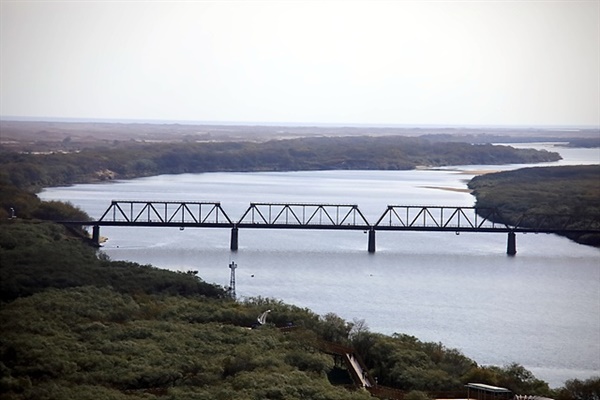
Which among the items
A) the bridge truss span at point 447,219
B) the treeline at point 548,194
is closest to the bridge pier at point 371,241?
the bridge truss span at point 447,219

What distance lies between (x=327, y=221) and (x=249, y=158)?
51.7 m

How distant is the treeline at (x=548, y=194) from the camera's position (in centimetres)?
5138

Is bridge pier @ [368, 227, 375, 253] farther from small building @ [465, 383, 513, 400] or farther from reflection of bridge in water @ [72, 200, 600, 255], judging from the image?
small building @ [465, 383, 513, 400]

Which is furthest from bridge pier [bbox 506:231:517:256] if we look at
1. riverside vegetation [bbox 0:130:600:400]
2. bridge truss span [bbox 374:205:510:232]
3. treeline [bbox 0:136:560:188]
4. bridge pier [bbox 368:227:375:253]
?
treeline [bbox 0:136:560:188]

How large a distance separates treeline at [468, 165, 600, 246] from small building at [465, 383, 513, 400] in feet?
94.0

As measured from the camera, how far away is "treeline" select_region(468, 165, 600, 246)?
2023 inches

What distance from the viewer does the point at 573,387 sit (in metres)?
19.6

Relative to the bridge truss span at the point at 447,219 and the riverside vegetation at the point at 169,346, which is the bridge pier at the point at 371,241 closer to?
the bridge truss span at the point at 447,219

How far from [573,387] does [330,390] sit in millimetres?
4345

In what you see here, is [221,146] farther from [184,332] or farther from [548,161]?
[184,332]

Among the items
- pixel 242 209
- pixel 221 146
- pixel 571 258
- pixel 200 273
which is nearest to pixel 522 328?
pixel 200 273

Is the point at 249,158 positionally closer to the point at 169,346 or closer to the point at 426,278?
the point at 426,278

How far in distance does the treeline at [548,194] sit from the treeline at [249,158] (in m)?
24.7

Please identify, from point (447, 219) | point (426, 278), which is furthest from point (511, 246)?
point (447, 219)
